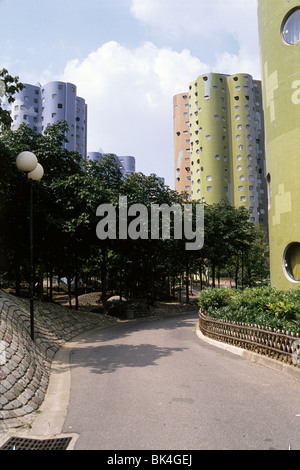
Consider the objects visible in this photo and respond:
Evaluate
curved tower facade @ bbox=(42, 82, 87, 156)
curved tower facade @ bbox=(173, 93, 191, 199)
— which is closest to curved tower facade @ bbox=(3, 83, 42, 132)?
curved tower facade @ bbox=(42, 82, 87, 156)

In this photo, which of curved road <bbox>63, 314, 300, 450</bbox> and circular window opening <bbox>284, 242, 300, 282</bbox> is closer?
curved road <bbox>63, 314, 300, 450</bbox>

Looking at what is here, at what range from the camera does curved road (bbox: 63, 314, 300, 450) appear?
4.90 metres

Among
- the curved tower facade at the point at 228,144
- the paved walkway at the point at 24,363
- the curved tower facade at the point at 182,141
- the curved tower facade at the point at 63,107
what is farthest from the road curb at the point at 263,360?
the curved tower facade at the point at 63,107

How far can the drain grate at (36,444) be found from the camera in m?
4.84

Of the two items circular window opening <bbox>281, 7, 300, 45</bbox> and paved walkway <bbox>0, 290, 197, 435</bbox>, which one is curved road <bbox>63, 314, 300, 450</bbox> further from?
circular window opening <bbox>281, 7, 300, 45</bbox>

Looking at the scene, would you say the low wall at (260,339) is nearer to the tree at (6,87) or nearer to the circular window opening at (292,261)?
the circular window opening at (292,261)

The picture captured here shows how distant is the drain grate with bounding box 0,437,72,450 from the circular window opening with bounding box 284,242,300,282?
16287 mm

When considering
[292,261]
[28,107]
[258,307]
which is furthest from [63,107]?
[258,307]

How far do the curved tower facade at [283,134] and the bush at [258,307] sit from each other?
535 centimetres

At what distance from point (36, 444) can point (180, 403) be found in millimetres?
2597

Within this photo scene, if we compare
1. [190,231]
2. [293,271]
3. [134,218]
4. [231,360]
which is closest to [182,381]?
[231,360]

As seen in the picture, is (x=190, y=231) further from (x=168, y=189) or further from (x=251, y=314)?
(x=251, y=314)

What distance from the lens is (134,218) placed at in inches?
909

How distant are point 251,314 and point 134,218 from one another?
41.4ft
